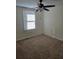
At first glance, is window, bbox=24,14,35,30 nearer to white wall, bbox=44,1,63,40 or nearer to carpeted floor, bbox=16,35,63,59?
white wall, bbox=44,1,63,40

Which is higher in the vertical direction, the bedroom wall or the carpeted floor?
the bedroom wall

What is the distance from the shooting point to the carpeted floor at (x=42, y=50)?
308 cm

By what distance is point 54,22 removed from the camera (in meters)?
4.79

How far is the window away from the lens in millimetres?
5361

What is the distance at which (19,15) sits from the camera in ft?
16.8

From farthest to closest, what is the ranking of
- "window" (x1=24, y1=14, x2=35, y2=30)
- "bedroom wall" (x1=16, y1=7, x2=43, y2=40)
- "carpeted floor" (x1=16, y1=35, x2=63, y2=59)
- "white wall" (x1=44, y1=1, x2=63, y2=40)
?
"window" (x1=24, y1=14, x2=35, y2=30) < "bedroom wall" (x1=16, y1=7, x2=43, y2=40) < "white wall" (x1=44, y1=1, x2=63, y2=40) < "carpeted floor" (x1=16, y1=35, x2=63, y2=59)

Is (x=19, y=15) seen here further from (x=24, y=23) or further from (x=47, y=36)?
(x=47, y=36)

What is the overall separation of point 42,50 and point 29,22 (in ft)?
7.49

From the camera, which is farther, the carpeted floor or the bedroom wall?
the bedroom wall

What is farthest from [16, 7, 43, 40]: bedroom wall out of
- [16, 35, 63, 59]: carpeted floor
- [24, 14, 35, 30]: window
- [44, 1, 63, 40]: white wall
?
[16, 35, 63, 59]: carpeted floor

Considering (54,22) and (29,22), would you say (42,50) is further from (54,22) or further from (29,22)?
(29,22)

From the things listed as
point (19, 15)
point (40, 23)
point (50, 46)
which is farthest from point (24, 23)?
point (50, 46)

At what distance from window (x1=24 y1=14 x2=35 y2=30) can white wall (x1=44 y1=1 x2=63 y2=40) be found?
0.77 meters
